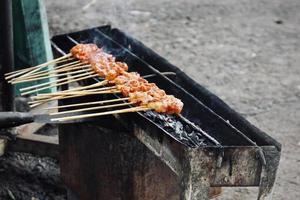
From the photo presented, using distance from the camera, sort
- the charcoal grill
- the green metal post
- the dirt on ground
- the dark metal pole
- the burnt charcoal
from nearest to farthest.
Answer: the charcoal grill → the burnt charcoal → the dark metal pole → the green metal post → the dirt on ground

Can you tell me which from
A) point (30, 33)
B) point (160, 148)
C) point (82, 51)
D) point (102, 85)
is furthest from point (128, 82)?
point (30, 33)

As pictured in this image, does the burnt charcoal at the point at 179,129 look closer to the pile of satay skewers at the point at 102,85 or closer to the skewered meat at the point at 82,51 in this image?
the pile of satay skewers at the point at 102,85

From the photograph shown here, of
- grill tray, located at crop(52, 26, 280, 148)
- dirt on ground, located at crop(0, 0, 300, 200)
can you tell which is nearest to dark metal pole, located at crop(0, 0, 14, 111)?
grill tray, located at crop(52, 26, 280, 148)

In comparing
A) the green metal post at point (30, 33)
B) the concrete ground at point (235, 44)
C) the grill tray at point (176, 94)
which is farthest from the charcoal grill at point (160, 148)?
the concrete ground at point (235, 44)

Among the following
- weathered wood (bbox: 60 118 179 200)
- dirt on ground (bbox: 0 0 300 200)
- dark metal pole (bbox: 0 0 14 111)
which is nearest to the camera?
weathered wood (bbox: 60 118 179 200)

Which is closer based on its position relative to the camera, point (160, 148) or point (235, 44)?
point (160, 148)

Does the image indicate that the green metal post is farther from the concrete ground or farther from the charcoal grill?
the concrete ground

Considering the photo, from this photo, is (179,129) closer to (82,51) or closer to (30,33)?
(82,51)
